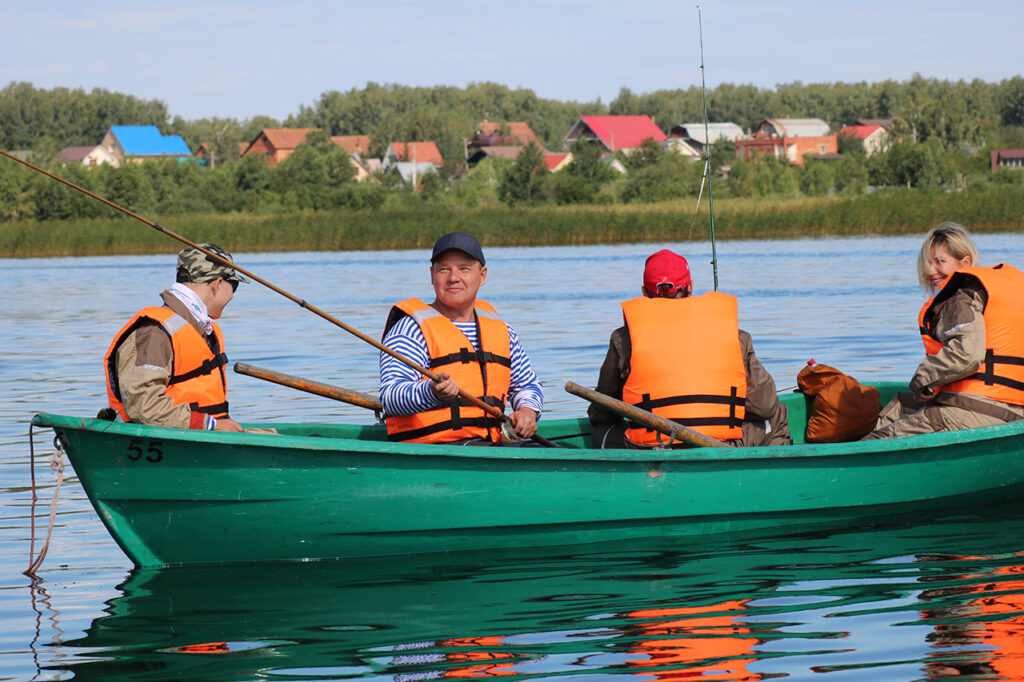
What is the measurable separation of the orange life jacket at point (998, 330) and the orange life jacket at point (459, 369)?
2076 mm

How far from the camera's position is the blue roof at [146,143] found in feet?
312

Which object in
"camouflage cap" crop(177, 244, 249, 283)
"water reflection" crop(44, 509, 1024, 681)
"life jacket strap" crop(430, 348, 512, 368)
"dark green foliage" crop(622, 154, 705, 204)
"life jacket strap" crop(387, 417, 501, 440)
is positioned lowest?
"water reflection" crop(44, 509, 1024, 681)

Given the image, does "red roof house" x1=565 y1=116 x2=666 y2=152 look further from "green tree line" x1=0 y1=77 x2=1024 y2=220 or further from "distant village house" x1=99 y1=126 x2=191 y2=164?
"distant village house" x1=99 y1=126 x2=191 y2=164

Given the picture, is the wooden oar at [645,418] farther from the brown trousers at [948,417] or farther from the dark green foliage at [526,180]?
the dark green foliage at [526,180]

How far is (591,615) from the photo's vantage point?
185 inches

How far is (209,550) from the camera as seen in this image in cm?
537

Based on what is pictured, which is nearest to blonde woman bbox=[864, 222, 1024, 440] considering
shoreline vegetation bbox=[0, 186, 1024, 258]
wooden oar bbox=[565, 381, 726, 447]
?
wooden oar bbox=[565, 381, 726, 447]

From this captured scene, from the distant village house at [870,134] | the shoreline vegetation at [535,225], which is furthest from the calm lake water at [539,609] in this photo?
the distant village house at [870,134]

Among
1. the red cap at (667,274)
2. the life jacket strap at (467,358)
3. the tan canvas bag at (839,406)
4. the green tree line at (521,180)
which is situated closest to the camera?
the life jacket strap at (467,358)

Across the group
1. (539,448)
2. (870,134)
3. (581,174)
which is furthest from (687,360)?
(870,134)

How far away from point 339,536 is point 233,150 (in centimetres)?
10271

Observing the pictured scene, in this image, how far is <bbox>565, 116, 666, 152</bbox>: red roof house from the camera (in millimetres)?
89062

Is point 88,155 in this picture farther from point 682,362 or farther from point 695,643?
point 695,643

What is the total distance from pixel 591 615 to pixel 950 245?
2.57 m
